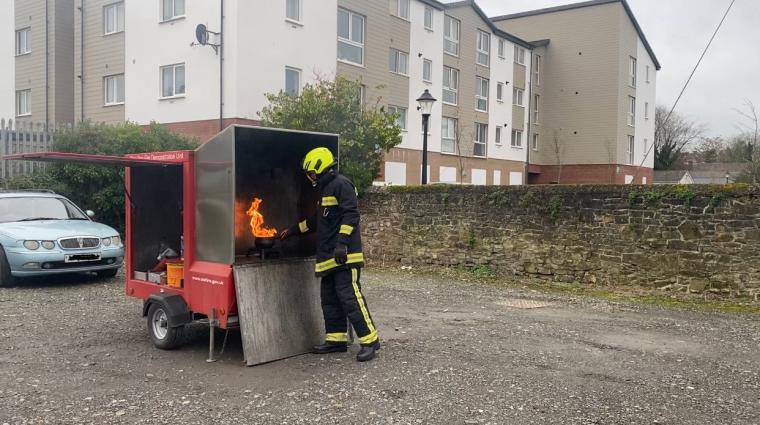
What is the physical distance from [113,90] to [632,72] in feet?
106

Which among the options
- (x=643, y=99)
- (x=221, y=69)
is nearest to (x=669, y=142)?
(x=643, y=99)

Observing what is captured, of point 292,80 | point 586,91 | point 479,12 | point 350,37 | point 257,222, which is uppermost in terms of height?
point 479,12

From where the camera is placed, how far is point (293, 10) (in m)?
23.1

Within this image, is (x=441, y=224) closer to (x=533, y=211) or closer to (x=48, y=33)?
(x=533, y=211)

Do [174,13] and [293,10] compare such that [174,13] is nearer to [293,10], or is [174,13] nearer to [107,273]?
[293,10]

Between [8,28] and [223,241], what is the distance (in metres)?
29.3

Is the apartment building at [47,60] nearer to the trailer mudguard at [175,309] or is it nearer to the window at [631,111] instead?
the trailer mudguard at [175,309]

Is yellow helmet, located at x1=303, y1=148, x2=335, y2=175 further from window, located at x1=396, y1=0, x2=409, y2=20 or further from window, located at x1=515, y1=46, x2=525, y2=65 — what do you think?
window, located at x1=515, y1=46, x2=525, y2=65

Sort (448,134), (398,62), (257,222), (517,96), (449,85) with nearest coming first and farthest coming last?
(257,222)
(398,62)
(449,85)
(448,134)
(517,96)

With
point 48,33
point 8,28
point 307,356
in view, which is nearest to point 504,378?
point 307,356

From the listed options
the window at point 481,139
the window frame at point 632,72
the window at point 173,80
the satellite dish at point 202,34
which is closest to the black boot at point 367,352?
the satellite dish at point 202,34

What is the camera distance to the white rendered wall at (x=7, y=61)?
2917 cm

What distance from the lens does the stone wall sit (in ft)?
33.9

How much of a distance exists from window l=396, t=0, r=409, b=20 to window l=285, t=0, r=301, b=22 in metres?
6.67
